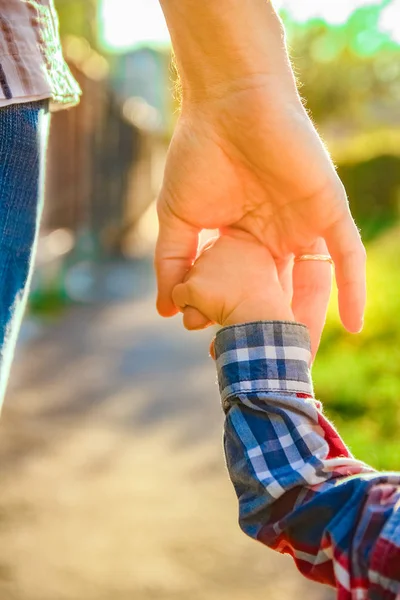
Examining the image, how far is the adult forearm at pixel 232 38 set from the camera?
4.33ft

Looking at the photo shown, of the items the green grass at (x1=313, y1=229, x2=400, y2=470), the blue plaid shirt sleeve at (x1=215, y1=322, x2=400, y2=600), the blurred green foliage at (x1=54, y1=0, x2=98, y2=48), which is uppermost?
the blurred green foliage at (x1=54, y1=0, x2=98, y2=48)

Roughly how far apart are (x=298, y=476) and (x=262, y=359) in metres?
0.19

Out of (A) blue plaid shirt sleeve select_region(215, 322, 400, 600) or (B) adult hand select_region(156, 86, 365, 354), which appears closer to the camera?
(A) blue plaid shirt sleeve select_region(215, 322, 400, 600)

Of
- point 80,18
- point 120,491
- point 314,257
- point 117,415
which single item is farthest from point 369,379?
point 80,18

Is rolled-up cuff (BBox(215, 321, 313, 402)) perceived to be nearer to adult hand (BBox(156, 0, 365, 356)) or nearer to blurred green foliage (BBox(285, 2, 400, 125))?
adult hand (BBox(156, 0, 365, 356))

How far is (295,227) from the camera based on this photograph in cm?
141

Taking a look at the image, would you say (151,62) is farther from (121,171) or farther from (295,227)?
(295,227)

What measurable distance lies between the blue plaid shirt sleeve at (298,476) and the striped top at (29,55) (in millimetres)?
488

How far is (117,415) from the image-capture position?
15.7 feet

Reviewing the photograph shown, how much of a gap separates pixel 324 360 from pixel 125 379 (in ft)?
4.69

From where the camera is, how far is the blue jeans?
1320 mm

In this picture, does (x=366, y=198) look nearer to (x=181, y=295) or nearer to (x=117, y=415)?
(x=117, y=415)

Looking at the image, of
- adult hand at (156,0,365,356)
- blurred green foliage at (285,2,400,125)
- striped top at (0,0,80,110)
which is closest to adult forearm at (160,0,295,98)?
adult hand at (156,0,365,356)

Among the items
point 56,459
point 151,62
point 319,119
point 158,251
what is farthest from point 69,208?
point 151,62
